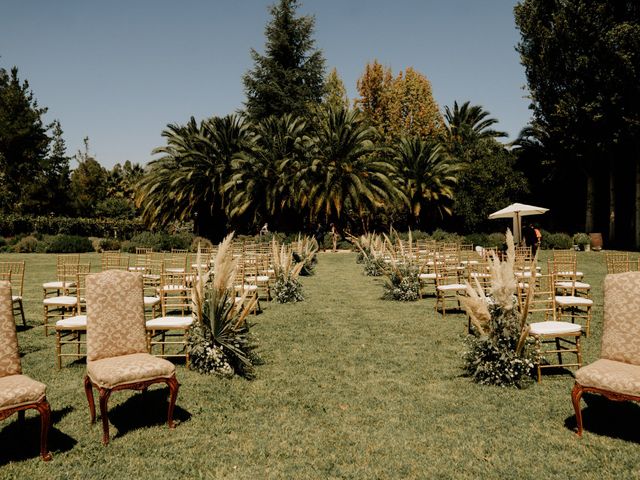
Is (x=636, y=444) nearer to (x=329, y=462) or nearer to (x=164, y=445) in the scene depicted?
(x=329, y=462)

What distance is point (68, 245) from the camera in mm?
28312

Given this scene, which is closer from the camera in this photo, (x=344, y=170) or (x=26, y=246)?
(x=344, y=170)

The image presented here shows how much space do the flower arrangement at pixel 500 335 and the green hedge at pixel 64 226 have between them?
33.7m

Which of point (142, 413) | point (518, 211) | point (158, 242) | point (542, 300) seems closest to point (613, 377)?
point (542, 300)

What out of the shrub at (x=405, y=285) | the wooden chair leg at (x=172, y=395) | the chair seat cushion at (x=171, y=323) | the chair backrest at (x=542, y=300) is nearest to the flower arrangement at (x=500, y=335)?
the chair backrest at (x=542, y=300)

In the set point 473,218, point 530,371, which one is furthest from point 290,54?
point 530,371

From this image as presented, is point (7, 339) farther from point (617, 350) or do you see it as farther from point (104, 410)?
point (617, 350)

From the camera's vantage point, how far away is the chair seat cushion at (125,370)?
4352 mm

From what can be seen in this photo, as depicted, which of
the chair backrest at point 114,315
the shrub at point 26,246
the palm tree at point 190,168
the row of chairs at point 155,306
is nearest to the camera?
the chair backrest at point 114,315

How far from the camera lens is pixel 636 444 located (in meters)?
4.26

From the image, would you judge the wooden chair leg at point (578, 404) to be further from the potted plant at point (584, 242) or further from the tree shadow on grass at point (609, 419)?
the potted plant at point (584, 242)

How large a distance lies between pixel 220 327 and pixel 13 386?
2501 millimetres

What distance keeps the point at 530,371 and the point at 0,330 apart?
5489 millimetres

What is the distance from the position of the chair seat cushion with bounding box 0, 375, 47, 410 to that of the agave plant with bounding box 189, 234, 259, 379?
2148 millimetres
